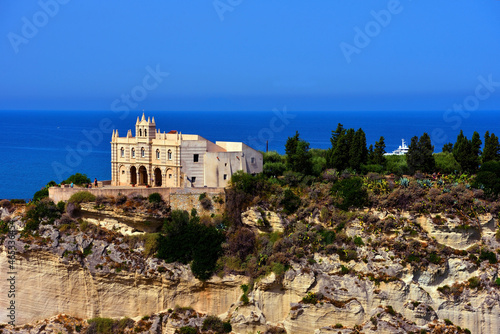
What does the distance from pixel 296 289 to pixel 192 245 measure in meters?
7.82

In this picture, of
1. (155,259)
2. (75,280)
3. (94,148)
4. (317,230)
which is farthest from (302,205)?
(94,148)

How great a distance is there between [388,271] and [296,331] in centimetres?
698

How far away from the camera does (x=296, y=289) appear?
147ft

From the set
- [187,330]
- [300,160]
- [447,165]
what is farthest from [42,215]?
[447,165]

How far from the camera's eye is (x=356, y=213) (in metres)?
47.0

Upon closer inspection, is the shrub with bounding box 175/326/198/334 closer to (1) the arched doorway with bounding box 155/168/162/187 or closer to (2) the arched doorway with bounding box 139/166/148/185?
(1) the arched doorway with bounding box 155/168/162/187

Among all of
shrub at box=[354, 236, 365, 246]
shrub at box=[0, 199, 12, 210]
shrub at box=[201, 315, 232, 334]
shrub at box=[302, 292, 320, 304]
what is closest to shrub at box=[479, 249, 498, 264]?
shrub at box=[354, 236, 365, 246]

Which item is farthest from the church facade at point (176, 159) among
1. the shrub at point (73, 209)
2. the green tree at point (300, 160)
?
the shrub at point (73, 209)

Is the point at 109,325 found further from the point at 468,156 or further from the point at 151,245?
the point at 468,156

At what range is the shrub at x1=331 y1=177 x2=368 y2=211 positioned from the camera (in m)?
47.3

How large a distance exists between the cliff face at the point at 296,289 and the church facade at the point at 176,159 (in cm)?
450

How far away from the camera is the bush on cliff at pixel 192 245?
47.0 m

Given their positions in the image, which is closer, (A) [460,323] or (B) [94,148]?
(A) [460,323]

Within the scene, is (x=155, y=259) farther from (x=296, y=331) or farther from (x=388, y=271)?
(x=388, y=271)
